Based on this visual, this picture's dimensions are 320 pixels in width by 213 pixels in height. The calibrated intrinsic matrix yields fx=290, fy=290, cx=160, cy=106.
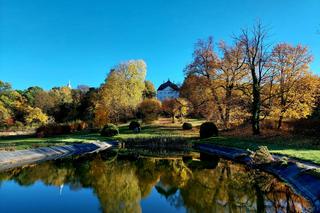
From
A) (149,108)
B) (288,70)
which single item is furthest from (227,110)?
Result: (149,108)

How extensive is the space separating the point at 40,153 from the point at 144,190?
507 inches

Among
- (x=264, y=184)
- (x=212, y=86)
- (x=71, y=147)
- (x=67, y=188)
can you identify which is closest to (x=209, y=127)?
(x=212, y=86)

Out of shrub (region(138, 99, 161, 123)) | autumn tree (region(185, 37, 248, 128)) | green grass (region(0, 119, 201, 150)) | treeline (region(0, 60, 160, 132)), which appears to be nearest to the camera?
green grass (region(0, 119, 201, 150))

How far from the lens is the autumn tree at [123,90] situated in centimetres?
5509

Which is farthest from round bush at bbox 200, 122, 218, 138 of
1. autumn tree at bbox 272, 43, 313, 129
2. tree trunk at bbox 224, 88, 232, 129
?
autumn tree at bbox 272, 43, 313, 129

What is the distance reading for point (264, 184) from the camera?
41.9ft

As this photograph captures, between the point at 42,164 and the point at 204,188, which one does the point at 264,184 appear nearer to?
the point at 204,188

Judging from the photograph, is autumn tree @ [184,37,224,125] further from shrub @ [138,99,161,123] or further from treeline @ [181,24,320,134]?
shrub @ [138,99,161,123]

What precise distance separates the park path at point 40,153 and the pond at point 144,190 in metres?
1.96

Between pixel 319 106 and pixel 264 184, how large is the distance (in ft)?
75.5

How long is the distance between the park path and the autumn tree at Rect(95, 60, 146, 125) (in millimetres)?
24745

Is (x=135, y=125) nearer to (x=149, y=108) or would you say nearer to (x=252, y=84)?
(x=149, y=108)

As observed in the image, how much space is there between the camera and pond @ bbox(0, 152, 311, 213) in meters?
9.78

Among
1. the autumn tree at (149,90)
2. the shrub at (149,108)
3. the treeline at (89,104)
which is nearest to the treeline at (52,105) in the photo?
the treeline at (89,104)
